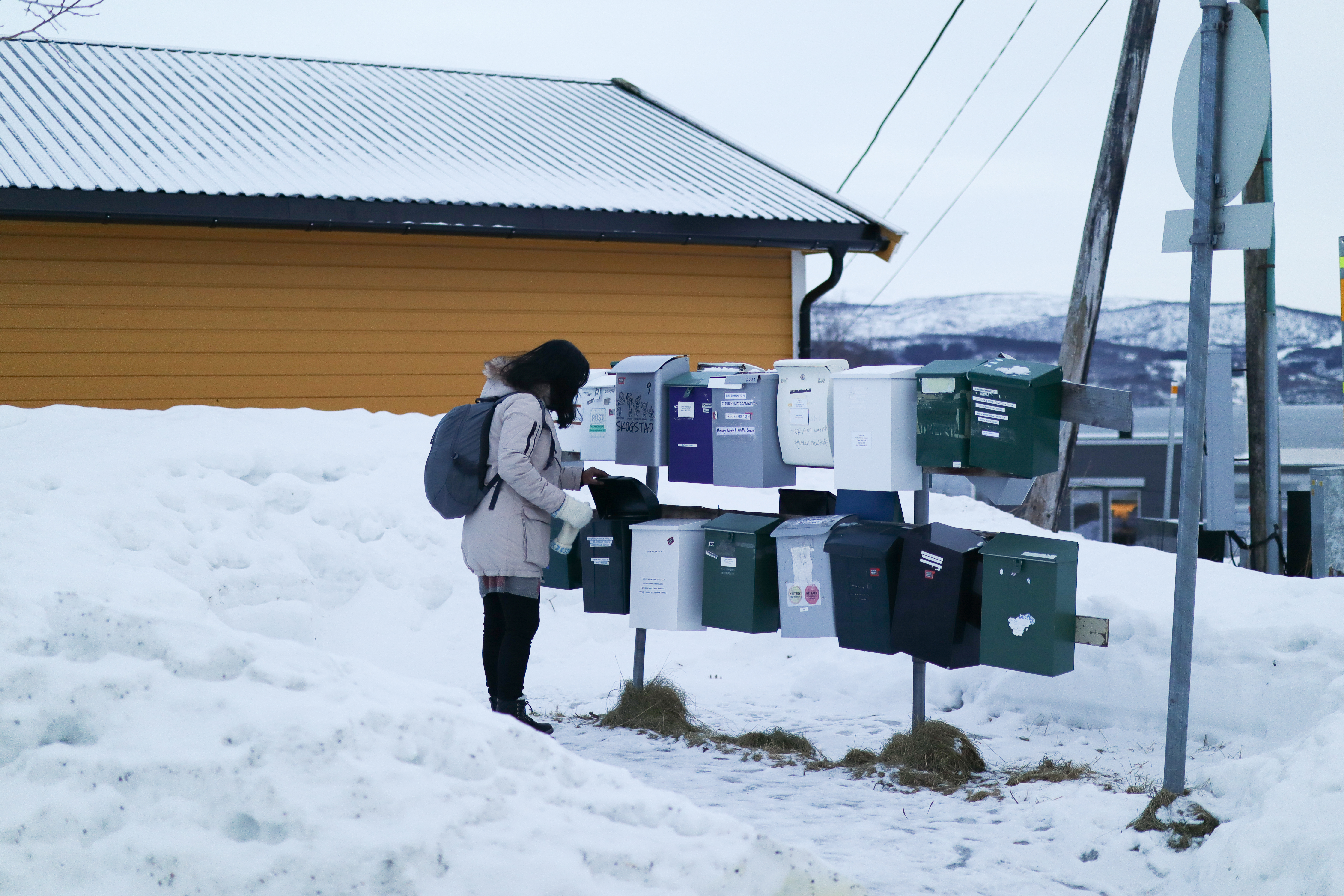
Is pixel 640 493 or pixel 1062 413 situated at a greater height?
pixel 1062 413

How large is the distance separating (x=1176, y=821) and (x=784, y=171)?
36.0ft

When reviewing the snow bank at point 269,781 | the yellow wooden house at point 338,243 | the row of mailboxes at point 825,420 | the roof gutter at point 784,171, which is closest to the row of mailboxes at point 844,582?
the row of mailboxes at point 825,420

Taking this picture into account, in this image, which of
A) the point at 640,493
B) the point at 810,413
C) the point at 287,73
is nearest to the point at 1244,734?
the point at 810,413

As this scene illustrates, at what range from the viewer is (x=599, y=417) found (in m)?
6.37

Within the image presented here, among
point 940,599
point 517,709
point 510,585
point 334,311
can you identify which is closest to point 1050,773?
point 940,599

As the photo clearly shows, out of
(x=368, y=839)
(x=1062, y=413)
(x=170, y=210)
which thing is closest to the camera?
(x=368, y=839)

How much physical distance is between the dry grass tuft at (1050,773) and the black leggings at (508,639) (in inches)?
86.4

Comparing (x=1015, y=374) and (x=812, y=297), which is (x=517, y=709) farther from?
(x=812, y=297)

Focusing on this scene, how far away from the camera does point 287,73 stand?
47.5 ft

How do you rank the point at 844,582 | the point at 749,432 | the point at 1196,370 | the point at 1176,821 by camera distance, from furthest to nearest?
the point at 749,432 < the point at 844,582 < the point at 1196,370 < the point at 1176,821

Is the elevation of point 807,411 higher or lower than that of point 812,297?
lower

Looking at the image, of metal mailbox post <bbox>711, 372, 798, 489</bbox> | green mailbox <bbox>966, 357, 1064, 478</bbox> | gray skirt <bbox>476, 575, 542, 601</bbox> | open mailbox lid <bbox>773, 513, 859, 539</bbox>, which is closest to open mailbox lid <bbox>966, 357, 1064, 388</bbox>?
green mailbox <bbox>966, 357, 1064, 478</bbox>

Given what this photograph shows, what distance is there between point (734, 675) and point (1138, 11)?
22.8 ft

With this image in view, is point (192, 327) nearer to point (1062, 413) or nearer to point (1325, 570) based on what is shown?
point (1062, 413)
